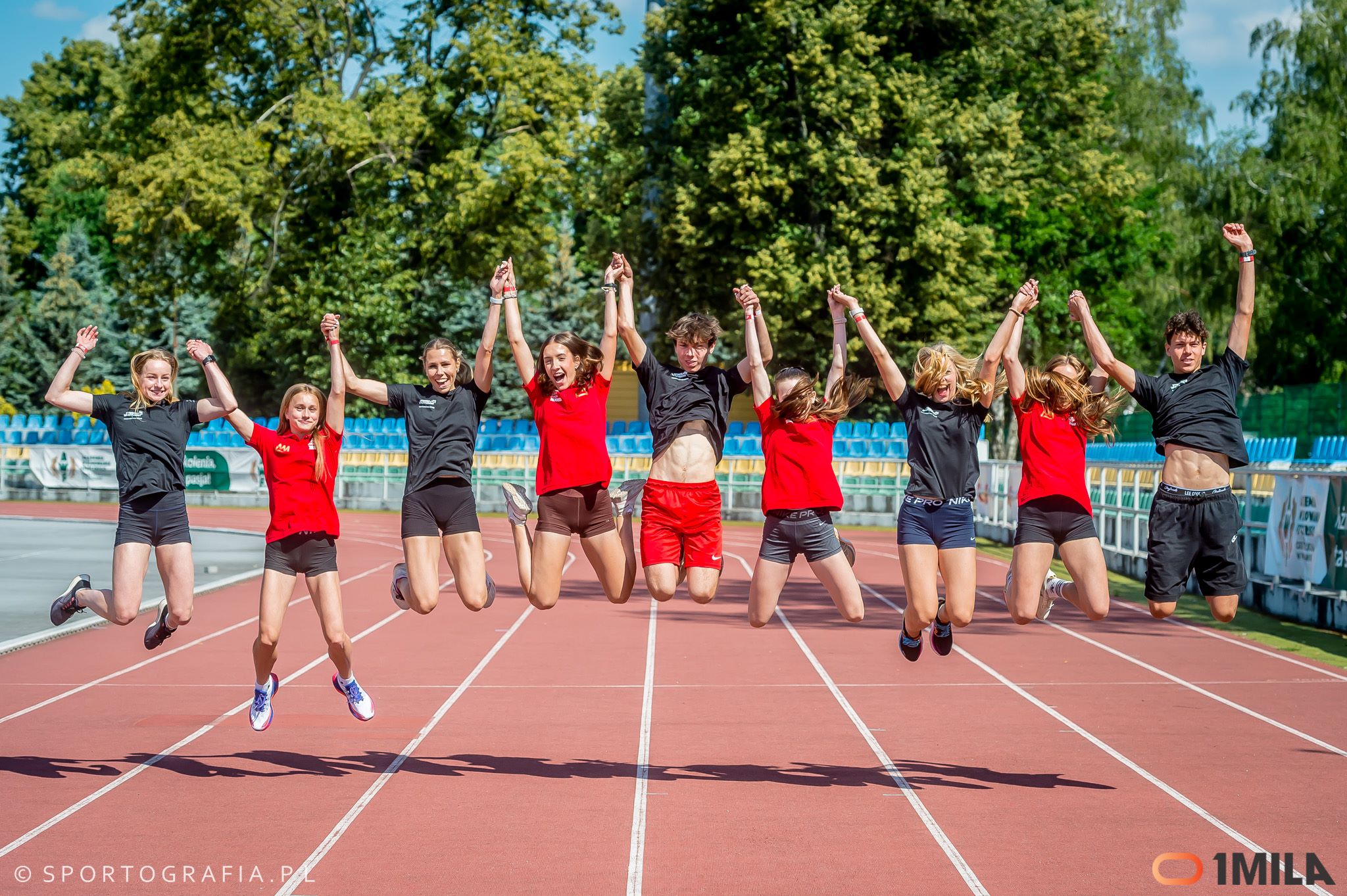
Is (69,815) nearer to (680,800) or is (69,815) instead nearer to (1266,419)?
(680,800)

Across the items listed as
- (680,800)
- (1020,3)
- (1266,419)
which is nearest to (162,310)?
(1020,3)

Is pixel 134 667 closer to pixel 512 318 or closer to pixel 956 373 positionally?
pixel 512 318

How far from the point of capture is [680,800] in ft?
27.2

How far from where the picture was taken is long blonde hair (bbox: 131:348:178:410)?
852 cm

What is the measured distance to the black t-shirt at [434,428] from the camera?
329 inches

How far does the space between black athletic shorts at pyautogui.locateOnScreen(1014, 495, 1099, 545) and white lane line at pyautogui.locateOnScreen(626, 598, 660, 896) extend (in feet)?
8.78

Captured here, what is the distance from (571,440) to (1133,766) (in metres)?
4.23

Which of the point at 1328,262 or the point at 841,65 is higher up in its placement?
the point at 841,65

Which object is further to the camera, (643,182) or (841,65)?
(643,182)

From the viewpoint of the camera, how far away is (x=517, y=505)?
8.59 meters

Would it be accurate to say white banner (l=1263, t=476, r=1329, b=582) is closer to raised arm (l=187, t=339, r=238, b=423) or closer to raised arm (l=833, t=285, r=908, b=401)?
raised arm (l=833, t=285, r=908, b=401)

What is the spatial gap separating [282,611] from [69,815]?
5.15 ft

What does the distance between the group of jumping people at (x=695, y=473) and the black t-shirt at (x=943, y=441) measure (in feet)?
0.04

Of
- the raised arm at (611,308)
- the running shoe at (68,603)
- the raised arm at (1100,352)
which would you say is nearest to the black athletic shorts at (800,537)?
the raised arm at (611,308)
